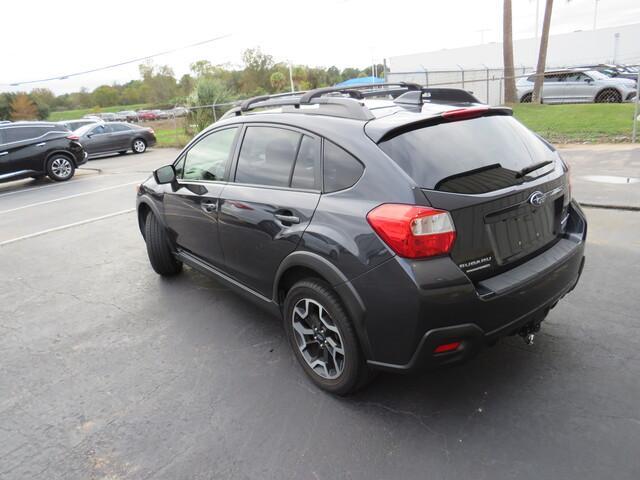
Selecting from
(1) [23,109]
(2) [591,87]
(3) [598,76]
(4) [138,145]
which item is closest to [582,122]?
(2) [591,87]

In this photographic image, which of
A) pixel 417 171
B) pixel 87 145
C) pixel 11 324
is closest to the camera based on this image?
pixel 417 171

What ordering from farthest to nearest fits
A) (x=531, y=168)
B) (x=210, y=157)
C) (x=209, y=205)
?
(x=210, y=157) < (x=209, y=205) < (x=531, y=168)

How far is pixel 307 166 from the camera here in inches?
117

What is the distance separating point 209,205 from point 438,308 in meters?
2.16

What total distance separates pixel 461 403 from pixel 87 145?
19.2 meters

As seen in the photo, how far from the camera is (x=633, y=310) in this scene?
359 centimetres

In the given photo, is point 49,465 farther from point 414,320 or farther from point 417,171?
point 417,171

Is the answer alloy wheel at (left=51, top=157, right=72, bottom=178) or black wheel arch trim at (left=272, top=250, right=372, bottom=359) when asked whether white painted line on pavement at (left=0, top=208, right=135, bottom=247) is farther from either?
black wheel arch trim at (left=272, top=250, right=372, bottom=359)

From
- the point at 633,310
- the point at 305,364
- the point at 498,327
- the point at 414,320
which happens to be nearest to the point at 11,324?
the point at 305,364

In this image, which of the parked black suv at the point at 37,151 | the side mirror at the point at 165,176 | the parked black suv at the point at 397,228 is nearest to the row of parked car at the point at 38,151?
the parked black suv at the point at 37,151

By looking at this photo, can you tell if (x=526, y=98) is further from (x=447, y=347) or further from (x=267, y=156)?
(x=447, y=347)

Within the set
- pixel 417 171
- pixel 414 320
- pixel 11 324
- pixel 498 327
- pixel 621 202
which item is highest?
pixel 417 171

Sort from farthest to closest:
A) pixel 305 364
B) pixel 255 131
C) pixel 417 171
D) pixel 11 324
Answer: pixel 11 324 < pixel 255 131 < pixel 305 364 < pixel 417 171

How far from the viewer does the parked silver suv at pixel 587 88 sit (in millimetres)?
16938
